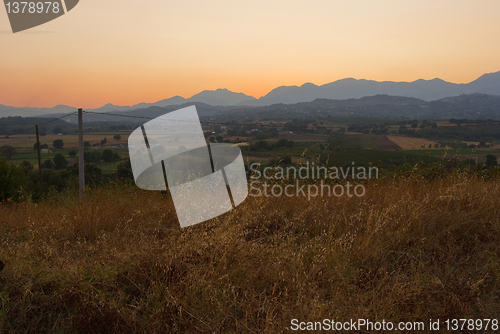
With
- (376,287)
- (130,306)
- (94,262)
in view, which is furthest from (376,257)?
(94,262)

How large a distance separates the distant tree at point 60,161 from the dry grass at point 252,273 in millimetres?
13148

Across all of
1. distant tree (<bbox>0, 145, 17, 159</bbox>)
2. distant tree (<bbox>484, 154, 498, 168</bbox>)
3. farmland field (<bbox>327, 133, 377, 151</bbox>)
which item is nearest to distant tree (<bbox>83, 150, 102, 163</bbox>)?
distant tree (<bbox>0, 145, 17, 159</bbox>)

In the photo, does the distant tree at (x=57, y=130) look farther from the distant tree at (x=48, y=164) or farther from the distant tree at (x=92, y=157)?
the distant tree at (x=92, y=157)

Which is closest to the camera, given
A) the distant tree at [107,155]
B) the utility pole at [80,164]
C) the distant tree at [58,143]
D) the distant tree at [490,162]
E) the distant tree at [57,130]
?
the distant tree at [490,162]

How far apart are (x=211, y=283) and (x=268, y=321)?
0.66 meters

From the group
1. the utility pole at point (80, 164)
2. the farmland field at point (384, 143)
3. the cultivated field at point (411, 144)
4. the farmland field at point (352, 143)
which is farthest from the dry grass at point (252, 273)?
the farmland field at point (352, 143)

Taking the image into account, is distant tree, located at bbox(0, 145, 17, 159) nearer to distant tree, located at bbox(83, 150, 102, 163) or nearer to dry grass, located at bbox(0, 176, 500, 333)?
distant tree, located at bbox(83, 150, 102, 163)

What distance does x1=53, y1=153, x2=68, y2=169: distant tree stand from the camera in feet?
50.1

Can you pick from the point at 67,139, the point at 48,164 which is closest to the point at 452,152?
the point at 67,139

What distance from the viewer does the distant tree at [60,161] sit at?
15284 mm

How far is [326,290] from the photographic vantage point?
7.86ft

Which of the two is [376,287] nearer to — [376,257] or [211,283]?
[376,257]

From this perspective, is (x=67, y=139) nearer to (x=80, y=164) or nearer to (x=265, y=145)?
(x=80, y=164)

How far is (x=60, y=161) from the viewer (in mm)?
15625
